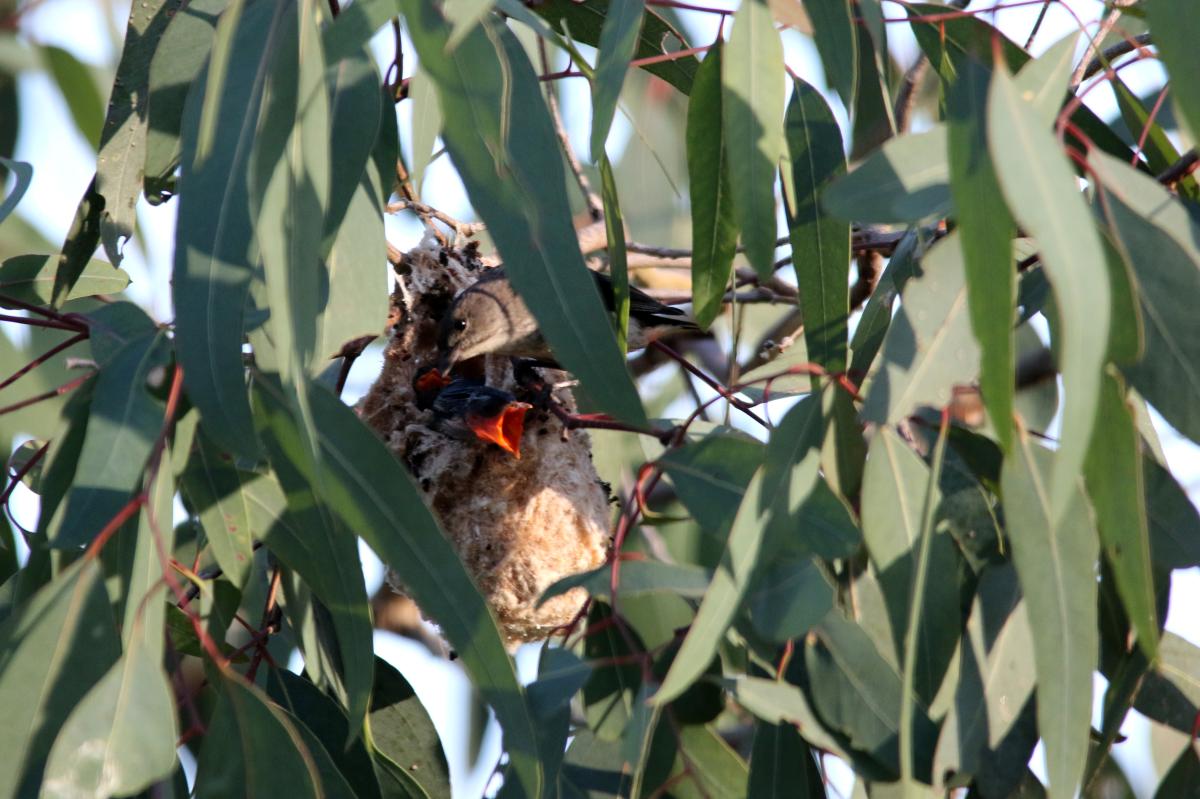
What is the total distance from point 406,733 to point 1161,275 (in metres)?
1.54

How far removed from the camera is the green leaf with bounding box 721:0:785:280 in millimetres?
1685

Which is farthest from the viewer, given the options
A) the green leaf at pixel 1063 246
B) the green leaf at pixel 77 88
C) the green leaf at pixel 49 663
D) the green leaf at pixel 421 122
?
the green leaf at pixel 77 88

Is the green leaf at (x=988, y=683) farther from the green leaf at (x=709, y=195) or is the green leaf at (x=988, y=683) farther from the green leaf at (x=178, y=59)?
the green leaf at (x=178, y=59)

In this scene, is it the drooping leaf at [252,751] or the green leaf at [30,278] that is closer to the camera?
the drooping leaf at [252,751]

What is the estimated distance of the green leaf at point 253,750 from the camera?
1.66m

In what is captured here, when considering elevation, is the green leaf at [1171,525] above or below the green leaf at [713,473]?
below

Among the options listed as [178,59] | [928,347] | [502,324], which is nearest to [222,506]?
[178,59]

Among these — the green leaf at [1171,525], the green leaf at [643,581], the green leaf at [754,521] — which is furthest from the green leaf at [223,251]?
the green leaf at [1171,525]

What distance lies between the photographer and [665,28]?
233 cm

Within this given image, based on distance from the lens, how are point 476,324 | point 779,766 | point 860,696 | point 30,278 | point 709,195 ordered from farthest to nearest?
point 476,324
point 30,278
point 709,195
point 779,766
point 860,696

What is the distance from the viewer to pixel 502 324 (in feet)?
10.7

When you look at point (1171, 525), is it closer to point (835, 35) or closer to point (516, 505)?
point (835, 35)

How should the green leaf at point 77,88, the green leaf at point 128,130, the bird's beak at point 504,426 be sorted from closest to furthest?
1. the green leaf at point 128,130
2. the bird's beak at point 504,426
3. the green leaf at point 77,88

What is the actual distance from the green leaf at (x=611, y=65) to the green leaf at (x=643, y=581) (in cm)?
60
